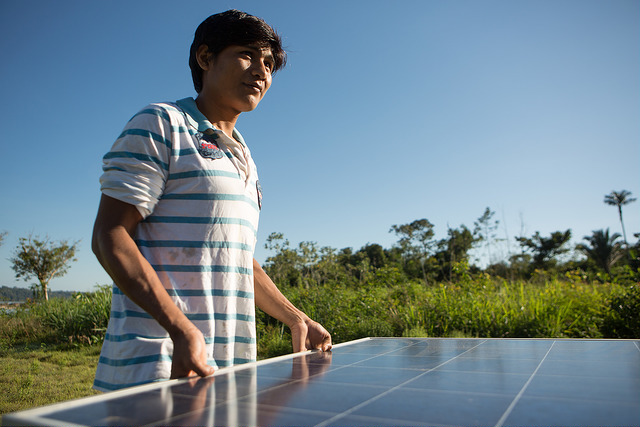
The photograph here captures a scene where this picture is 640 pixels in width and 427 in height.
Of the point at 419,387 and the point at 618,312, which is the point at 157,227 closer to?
the point at 419,387

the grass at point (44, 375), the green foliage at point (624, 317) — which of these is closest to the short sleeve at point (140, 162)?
the grass at point (44, 375)

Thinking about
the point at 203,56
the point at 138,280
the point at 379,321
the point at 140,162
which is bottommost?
the point at 379,321

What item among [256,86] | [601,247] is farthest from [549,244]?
[256,86]

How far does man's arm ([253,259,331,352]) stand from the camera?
1927mm

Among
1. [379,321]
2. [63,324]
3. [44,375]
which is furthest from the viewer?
[63,324]

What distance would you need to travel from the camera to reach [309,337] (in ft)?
6.45

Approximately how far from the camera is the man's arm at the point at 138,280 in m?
1.16

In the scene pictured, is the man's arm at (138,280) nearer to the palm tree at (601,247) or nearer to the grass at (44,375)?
the grass at (44,375)

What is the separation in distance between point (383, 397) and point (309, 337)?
1056 mm

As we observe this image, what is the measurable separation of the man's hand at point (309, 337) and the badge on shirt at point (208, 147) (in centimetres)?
83

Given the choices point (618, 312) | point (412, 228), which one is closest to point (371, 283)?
point (618, 312)

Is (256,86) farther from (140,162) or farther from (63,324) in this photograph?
(63,324)

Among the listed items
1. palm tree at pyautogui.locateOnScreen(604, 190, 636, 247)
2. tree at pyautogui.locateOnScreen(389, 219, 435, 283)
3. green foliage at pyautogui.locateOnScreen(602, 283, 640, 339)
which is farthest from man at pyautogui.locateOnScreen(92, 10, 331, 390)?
palm tree at pyautogui.locateOnScreen(604, 190, 636, 247)

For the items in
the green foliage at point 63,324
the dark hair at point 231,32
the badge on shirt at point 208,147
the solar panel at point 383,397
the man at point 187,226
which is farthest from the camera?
the green foliage at point 63,324
